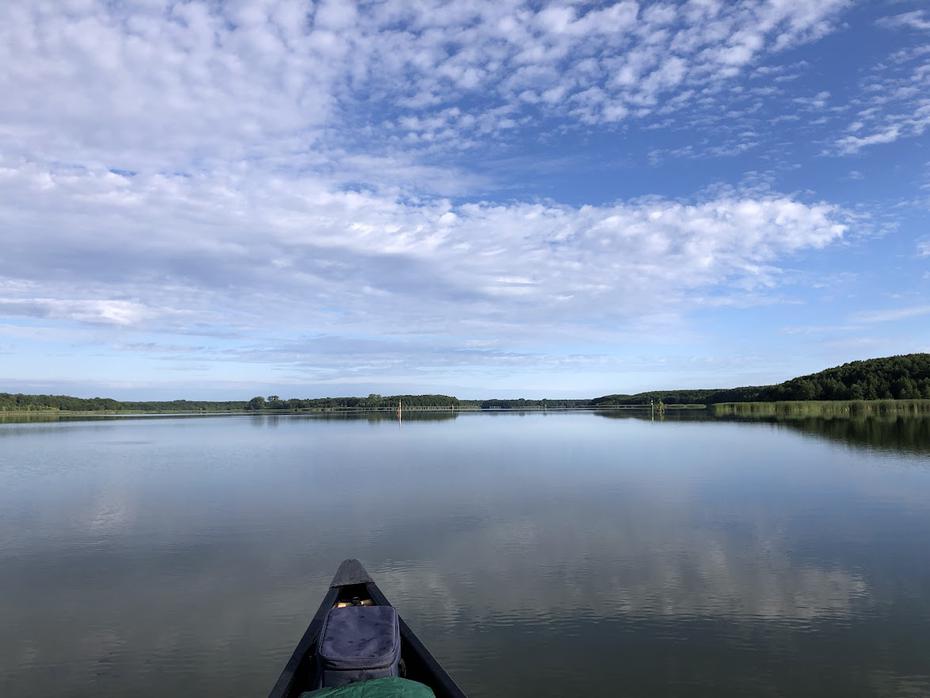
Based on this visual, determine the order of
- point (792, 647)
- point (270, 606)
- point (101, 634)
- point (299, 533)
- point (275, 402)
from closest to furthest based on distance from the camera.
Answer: point (792, 647) → point (101, 634) → point (270, 606) → point (299, 533) → point (275, 402)

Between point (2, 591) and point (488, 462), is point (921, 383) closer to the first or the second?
point (488, 462)

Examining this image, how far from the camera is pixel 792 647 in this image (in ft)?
22.6

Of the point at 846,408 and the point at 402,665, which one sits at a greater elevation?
the point at 846,408

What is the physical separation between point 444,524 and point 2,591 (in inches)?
320

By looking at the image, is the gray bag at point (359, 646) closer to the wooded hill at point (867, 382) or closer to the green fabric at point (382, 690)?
the green fabric at point (382, 690)

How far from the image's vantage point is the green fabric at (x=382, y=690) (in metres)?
4.48

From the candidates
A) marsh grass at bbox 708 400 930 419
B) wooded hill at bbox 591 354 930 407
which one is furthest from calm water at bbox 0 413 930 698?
wooded hill at bbox 591 354 930 407

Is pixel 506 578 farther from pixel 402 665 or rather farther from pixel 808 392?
pixel 808 392

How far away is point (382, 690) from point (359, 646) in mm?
1008

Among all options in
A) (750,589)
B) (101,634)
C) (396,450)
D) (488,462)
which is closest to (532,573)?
(750,589)

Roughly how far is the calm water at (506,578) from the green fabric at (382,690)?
68.0 inches

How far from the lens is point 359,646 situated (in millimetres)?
5488

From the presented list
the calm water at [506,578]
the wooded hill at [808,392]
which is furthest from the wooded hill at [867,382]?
the calm water at [506,578]

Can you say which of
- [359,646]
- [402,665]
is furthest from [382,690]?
[402,665]
